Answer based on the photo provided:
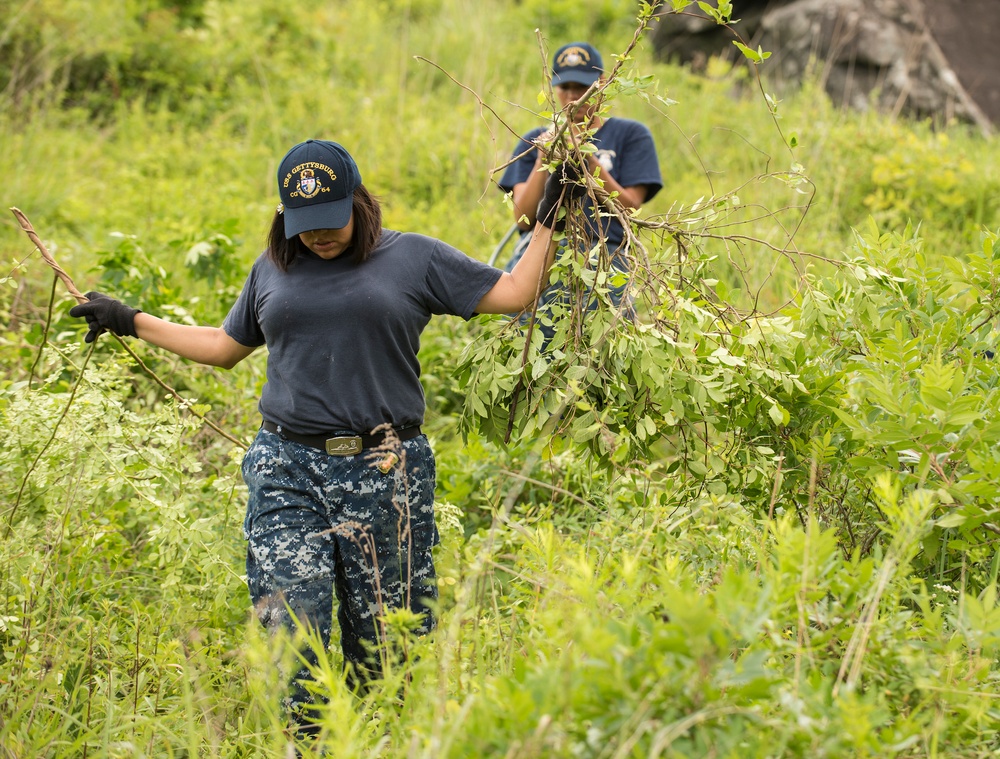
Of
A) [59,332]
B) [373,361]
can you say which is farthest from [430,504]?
[59,332]

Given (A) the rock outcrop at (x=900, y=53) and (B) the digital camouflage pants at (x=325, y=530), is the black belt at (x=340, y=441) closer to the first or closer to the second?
(B) the digital camouflage pants at (x=325, y=530)

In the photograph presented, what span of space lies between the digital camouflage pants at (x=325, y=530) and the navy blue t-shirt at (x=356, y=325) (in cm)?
13

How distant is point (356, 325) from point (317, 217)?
347mm

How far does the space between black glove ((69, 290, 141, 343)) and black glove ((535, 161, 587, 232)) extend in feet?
4.75

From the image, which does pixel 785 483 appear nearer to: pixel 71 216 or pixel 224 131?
pixel 71 216

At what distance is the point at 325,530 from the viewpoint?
318 centimetres

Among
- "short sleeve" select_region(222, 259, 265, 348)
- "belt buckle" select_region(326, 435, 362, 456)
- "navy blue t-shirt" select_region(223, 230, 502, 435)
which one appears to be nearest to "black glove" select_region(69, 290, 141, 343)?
"short sleeve" select_region(222, 259, 265, 348)

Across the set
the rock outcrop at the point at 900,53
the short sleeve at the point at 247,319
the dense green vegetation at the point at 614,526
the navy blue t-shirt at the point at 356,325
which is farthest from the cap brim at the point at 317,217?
the rock outcrop at the point at 900,53

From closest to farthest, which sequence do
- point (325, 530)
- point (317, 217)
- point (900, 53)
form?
1. point (317, 217)
2. point (325, 530)
3. point (900, 53)

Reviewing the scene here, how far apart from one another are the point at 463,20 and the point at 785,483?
31.0 feet

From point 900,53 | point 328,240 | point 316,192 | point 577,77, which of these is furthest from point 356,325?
point 900,53

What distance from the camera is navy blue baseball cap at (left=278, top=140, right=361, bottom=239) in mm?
3057

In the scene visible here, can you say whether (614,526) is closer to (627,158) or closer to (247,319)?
(247,319)

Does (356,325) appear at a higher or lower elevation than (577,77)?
lower
